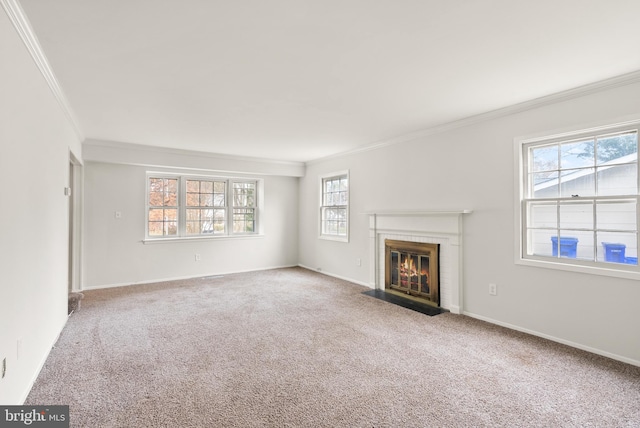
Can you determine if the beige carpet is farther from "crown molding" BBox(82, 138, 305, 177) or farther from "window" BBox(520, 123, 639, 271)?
"crown molding" BBox(82, 138, 305, 177)

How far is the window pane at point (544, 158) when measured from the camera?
326 cm

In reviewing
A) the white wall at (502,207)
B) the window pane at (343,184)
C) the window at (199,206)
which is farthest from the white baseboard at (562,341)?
the window at (199,206)

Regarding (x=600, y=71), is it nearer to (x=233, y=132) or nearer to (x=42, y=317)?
(x=233, y=132)

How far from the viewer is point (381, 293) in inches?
193

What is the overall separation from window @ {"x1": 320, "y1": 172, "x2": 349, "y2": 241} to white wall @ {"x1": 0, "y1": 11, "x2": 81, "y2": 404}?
4.19 m

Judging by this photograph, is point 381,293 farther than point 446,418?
Yes

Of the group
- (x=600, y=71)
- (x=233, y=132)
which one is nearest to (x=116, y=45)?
(x=233, y=132)

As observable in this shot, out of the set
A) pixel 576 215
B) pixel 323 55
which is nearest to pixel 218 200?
pixel 323 55

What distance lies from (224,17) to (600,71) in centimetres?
294

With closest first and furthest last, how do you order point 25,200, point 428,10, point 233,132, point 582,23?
1. point 428,10
2. point 582,23
3. point 25,200
4. point 233,132

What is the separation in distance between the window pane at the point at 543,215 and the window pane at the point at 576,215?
6 cm

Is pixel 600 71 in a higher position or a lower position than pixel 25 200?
higher

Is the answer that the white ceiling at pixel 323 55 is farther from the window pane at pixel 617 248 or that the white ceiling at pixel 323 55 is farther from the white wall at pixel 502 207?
the window pane at pixel 617 248

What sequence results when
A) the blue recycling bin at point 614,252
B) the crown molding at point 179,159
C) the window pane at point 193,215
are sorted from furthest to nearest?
the window pane at point 193,215, the crown molding at point 179,159, the blue recycling bin at point 614,252
